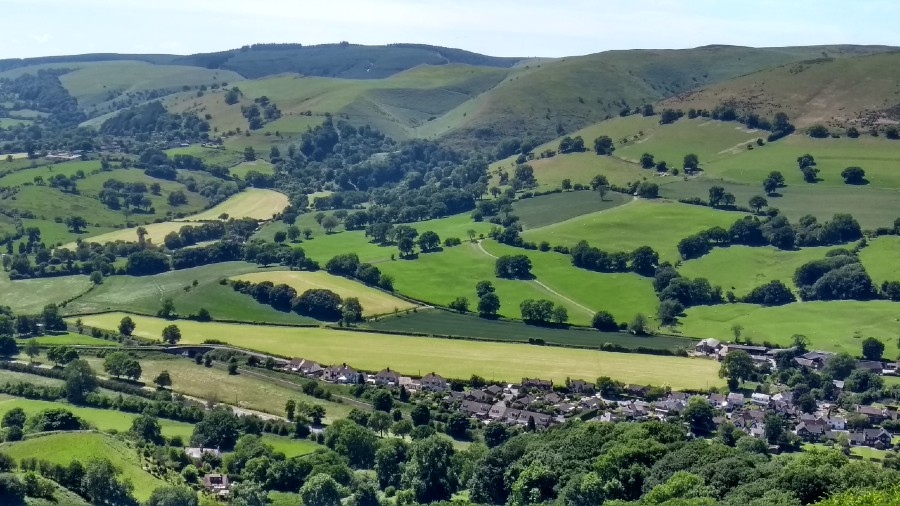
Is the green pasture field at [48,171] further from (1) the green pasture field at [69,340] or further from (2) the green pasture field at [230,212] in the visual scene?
(1) the green pasture field at [69,340]

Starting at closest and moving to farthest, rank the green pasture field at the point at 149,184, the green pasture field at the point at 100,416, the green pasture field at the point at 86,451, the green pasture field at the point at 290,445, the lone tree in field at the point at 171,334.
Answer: the green pasture field at the point at 86,451, the green pasture field at the point at 290,445, the green pasture field at the point at 100,416, the lone tree in field at the point at 171,334, the green pasture field at the point at 149,184

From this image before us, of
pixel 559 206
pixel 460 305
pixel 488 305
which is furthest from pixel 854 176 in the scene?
pixel 460 305

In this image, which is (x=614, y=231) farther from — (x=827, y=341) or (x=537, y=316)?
(x=827, y=341)

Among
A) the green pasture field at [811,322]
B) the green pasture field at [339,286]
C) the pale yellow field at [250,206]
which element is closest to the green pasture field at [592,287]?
the green pasture field at [811,322]

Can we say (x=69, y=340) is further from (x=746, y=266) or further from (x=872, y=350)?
(x=872, y=350)

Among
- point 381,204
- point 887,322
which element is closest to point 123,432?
point 887,322

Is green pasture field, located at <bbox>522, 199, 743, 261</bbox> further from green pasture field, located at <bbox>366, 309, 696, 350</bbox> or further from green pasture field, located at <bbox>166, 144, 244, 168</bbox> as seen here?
green pasture field, located at <bbox>166, 144, 244, 168</bbox>

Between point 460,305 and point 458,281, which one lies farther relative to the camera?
point 458,281
